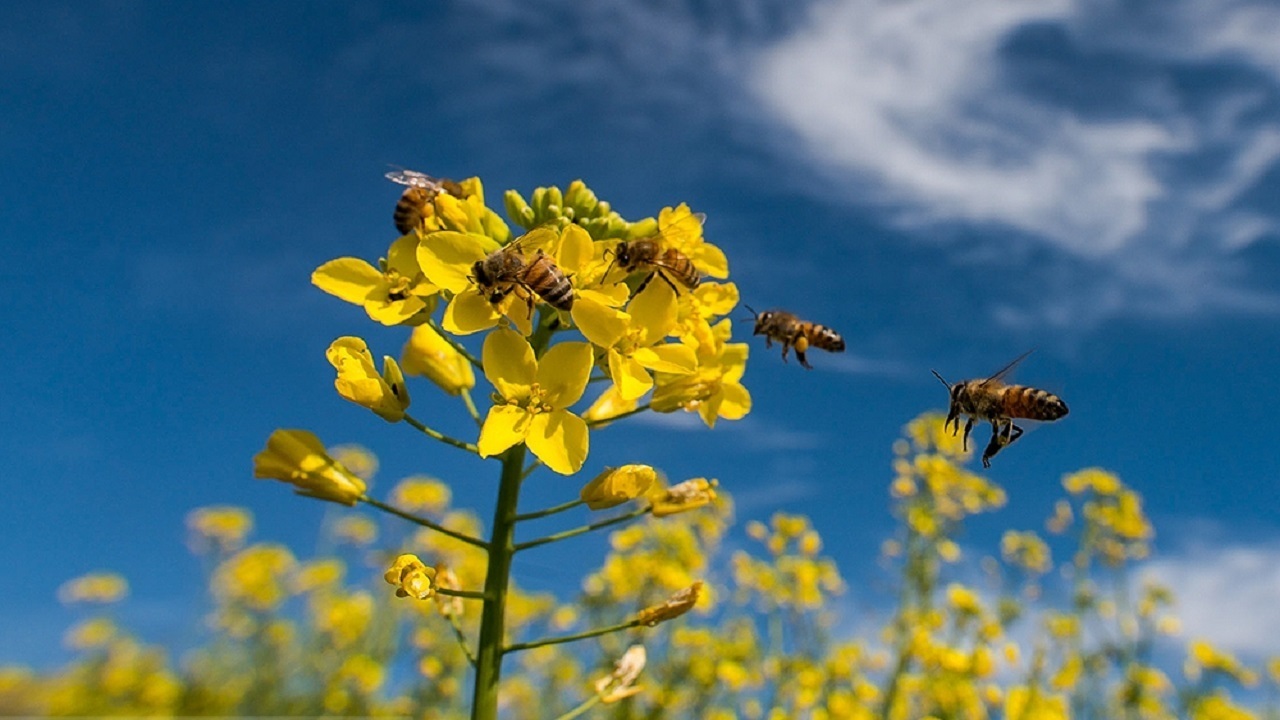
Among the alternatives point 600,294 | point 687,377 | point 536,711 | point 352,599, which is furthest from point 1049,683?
point 352,599

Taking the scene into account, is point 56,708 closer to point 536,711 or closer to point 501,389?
point 536,711

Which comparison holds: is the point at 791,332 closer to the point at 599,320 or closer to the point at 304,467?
the point at 599,320

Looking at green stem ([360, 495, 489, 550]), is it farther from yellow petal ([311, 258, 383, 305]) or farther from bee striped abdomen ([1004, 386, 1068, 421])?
bee striped abdomen ([1004, 386, 1068, 421])

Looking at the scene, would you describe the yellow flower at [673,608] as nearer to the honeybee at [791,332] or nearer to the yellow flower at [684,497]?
the yellow flower at [684,497]

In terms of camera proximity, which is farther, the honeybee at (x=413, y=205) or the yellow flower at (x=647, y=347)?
the honeybee at (x=413, y=205)

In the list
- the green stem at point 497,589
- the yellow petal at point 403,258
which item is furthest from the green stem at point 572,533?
the yellow petal at point 403,258

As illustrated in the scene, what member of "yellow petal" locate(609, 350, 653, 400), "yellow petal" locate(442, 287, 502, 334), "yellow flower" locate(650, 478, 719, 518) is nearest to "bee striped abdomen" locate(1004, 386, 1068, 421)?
"yellow flower" locate(650, 478, 719, 518)
